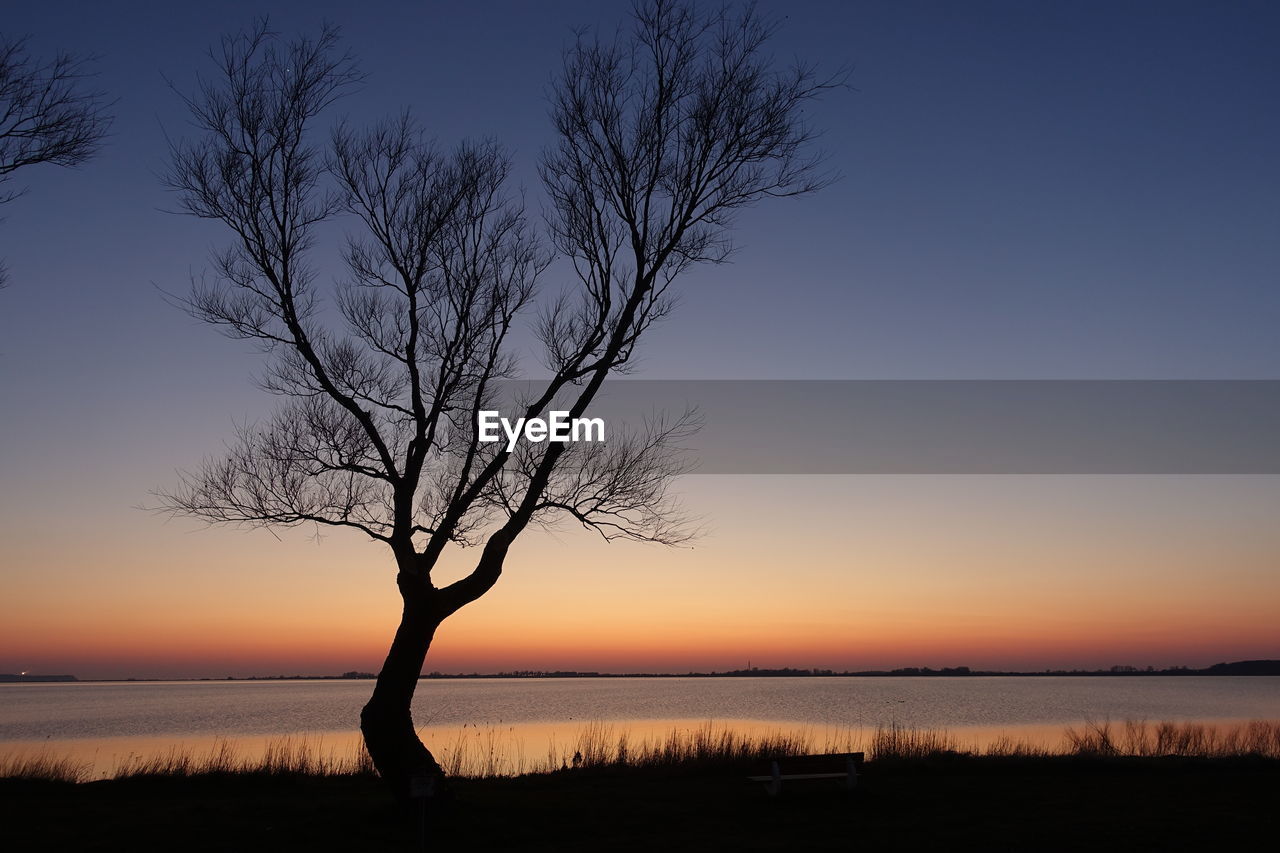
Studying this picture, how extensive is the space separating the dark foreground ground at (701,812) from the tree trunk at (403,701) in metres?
0.59

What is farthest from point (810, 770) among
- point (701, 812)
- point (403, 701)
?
point (403, 701)

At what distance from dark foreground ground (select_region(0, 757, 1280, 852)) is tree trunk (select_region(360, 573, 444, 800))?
1.93ft

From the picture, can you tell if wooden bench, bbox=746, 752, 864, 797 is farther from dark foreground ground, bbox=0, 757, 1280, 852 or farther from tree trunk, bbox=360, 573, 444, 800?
tree trunk, bbox=360, 573, 444, 800

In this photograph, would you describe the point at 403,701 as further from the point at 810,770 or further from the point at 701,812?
the point at 810,770

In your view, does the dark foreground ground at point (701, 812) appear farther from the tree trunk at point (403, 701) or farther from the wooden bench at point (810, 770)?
the tree trunk at point (403, 701)

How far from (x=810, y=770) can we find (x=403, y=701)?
5624 mm

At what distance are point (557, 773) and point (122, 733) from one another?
110ft

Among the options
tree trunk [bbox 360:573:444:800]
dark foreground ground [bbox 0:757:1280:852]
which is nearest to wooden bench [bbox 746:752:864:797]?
dark foreground ground [bbox 0:757:1280:852]

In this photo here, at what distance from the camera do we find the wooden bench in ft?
45.1

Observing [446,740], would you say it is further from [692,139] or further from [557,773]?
[692,139]

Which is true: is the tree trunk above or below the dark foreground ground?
above

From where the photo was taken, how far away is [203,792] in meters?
15.8

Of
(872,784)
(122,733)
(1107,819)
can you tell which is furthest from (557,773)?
(122,733)

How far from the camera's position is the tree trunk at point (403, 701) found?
12953mm
